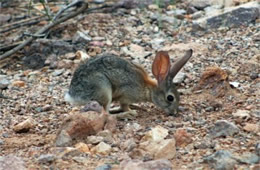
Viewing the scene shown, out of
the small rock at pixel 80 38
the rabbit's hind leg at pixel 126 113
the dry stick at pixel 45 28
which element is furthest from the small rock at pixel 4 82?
the rabbit's hind leg at pixel 126 113

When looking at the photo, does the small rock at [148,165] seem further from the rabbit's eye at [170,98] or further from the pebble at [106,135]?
the rabbit's eye at [170,98]

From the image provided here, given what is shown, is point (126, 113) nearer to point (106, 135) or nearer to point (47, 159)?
point (106, 135)

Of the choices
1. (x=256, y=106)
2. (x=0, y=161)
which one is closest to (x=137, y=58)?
(x=256, y=106)

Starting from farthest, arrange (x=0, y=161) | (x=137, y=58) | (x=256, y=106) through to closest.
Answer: (x=137, y=58) → (x=256, y=106) → (x=0, y=161)

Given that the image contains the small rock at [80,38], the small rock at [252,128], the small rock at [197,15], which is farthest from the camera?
the small rock at [197,15]

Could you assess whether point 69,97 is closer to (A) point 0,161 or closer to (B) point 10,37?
(A) point 0,161

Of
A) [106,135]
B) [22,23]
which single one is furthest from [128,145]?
[22,23]

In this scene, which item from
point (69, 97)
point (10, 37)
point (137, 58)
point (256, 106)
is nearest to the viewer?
point (256, 106)

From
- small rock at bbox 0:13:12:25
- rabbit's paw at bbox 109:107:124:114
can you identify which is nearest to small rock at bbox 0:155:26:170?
rabbit's paw at bbox 109:107:124:114
